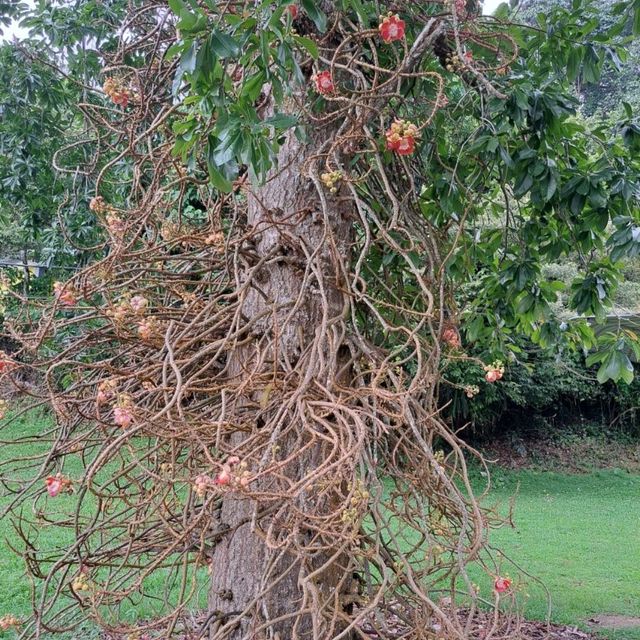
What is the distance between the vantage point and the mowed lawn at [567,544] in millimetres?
4387

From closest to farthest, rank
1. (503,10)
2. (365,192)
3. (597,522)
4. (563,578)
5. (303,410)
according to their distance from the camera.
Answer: (303,410) < (365,192) < (503,10) < (563,578) < (597,522)

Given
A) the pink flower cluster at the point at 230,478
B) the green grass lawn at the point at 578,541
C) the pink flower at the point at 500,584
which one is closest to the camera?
the pink flower cluster at the point at 230,478

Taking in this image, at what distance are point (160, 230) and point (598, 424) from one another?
10.6m

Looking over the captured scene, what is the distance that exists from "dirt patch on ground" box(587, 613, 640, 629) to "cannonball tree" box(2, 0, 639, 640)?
221cm

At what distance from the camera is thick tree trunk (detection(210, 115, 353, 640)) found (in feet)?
6.59

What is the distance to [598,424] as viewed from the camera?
11.3 meters

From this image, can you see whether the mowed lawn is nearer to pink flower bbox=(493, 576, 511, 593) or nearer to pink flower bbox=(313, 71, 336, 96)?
pink flower bbox=(493, 576, 511, 593)

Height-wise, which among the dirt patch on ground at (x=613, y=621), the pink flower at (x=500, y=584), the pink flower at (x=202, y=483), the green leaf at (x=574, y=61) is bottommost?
the dirt patch on ground at (x=613, y=621)

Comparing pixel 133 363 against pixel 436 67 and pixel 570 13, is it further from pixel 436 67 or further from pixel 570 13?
pixel 570 13

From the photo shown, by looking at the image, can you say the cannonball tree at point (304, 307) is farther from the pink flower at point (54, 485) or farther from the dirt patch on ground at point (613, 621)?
the dirt patch on ground at point (613, 621)

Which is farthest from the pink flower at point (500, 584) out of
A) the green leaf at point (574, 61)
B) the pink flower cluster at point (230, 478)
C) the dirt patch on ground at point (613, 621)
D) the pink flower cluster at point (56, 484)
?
the dirt patch on ground at point (613, 621)

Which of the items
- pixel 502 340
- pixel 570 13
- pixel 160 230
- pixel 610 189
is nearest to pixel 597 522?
pixel 502 340

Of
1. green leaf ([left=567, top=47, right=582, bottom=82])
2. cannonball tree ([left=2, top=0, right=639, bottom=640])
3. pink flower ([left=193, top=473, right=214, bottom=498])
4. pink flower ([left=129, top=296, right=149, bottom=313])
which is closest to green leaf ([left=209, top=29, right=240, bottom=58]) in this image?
cannonball tree ([left=2, top=0, right=639, bottom=640])

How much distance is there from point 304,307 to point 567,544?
5554mm
